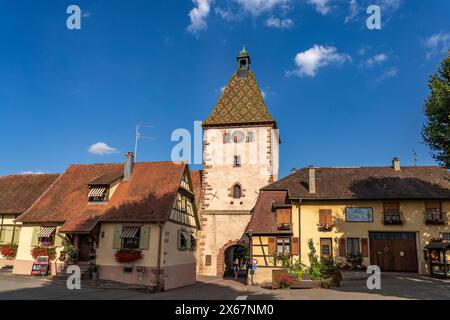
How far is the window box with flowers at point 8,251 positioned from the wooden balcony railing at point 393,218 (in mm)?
26343

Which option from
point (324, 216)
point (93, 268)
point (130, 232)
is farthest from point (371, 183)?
point (93, 268)

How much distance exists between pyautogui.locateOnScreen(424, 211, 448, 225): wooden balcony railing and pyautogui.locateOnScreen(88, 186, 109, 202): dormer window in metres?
21.0

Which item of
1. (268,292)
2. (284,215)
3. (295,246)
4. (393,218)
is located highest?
(284,215)

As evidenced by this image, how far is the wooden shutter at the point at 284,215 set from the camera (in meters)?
25.5

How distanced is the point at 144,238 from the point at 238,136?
16.0 metres

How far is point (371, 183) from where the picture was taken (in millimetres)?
26984

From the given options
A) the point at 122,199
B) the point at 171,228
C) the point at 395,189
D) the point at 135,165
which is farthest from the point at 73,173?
the point at 395,189

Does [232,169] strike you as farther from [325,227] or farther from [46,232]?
[46,232]

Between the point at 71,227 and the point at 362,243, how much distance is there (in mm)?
18499

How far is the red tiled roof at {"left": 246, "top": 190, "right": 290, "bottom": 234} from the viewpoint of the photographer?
81.8 feet

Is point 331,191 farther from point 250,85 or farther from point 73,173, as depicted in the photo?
point 73,173

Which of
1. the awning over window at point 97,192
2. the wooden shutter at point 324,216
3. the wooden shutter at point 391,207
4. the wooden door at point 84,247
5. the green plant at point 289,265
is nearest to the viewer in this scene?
the green plant at point 289,265

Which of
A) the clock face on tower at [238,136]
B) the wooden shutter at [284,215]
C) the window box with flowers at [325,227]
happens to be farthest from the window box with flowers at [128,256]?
the clock face on tower at [238,136]

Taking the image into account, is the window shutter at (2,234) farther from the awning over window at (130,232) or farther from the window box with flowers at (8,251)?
the awning over window at (130,232)
